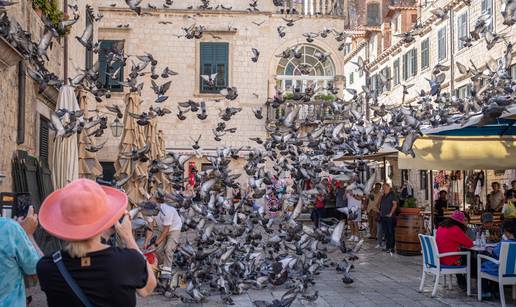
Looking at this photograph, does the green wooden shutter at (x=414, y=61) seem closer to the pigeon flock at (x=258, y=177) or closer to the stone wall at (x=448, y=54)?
the stone wall at (x=448, y=54)

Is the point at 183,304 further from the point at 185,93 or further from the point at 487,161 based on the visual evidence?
the point at 185,93

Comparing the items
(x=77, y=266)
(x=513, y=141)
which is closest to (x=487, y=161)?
(x=513, y=141)

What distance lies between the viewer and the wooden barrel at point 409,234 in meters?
15.1

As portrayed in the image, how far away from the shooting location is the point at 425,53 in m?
37.6

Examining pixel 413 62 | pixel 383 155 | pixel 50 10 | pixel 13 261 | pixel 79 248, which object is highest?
pixel 413 62

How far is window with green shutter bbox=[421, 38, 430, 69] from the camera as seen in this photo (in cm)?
3692

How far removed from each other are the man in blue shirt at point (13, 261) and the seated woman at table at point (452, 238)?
7067mm

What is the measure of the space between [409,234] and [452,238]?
515 centimetres

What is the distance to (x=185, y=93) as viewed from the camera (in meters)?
29.9

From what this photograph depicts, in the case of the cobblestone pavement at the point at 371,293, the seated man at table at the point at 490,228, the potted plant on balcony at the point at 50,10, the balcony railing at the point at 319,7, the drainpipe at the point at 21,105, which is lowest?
the cobblestone pavement at the point at 371,293

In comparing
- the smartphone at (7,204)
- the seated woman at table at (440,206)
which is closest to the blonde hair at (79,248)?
the smartphone at (7,204)

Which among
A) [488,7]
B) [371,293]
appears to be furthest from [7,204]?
[488,7]

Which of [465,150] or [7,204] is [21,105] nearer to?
[7,204]

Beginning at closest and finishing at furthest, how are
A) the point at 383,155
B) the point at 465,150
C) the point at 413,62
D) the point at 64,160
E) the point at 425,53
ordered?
1. the point at 64,160
2. the point at 465,150
3. the point at 383,155
4. the point at 425,53
5. the point at 413,62
